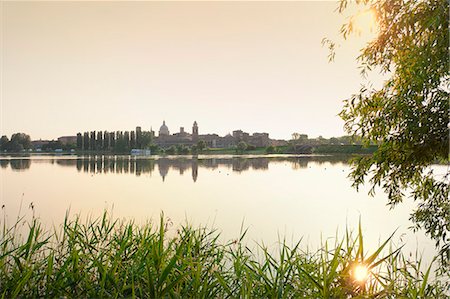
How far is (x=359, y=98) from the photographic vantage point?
593 centimetres

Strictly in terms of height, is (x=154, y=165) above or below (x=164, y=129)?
below

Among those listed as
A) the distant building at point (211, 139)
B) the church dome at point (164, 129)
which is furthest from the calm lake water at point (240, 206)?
the church dome at point (164, 129)

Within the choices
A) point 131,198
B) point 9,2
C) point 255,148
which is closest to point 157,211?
point 131,198

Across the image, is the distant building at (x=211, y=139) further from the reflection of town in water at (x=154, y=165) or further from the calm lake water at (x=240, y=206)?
the calm lake water at (x=240, y=206)

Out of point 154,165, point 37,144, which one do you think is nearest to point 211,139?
point 37,144

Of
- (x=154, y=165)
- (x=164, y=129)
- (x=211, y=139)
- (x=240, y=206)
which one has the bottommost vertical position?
(x=240, y=206)

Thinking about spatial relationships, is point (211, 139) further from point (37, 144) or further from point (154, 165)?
point (154, 165)

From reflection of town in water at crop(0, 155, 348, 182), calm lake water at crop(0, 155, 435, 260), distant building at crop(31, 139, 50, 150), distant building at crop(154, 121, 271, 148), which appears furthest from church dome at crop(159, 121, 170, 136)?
calm lake water at crop(0, 155, 435, 260)

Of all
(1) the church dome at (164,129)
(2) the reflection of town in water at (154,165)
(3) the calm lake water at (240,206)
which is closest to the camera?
(3) the calm lake water at (240,206)

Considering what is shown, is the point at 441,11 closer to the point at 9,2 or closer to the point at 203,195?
the point at 9,2

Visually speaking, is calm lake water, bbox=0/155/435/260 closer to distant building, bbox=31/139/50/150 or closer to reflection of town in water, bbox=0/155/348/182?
reflection of town in water, bbox=0/155/348/182

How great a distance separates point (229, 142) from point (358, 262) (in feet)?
398

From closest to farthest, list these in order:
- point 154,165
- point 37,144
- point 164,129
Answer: point 154,165
point 37,144
point 164,129

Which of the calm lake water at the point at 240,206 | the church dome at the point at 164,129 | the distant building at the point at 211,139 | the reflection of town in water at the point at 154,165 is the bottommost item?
the calm lake water at the point at 240,206
